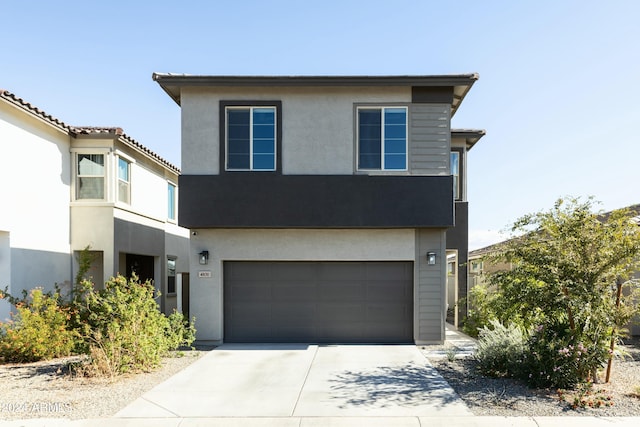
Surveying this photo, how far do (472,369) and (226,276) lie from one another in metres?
6.44

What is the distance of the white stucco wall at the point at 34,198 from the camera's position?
1080 cm

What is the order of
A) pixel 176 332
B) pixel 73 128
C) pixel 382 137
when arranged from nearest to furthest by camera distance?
pixel 176 332, pixel 382 137, pixel 73 128

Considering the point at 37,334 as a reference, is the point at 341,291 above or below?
above

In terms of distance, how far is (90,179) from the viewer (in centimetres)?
1306

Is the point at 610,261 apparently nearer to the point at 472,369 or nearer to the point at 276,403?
the point at 472,369

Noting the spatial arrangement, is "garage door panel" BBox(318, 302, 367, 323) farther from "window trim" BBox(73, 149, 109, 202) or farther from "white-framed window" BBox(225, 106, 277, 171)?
"window trim" BBox(73, 149, 109, 202)

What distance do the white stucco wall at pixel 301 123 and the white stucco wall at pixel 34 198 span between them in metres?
4.10

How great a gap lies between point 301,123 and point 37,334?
781 centimetres

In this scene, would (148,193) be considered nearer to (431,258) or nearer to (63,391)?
(63,391)

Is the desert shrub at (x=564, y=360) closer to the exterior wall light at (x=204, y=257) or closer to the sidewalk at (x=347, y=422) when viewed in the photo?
the sidewalk at (x=347, y=422)

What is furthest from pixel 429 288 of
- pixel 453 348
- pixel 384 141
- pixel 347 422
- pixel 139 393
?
pixel 139 393

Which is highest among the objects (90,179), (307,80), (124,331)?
(307,80)

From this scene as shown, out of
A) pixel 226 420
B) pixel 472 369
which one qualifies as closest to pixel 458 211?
pixel 472 369

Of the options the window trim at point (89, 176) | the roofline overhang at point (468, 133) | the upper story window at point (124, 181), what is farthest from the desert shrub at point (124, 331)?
the roofline overhang at point (468, 133)
